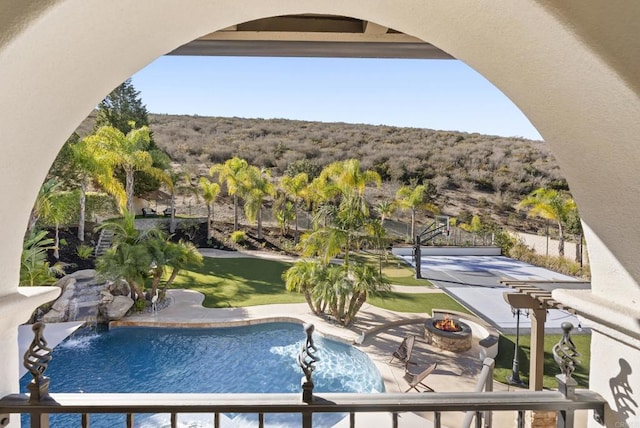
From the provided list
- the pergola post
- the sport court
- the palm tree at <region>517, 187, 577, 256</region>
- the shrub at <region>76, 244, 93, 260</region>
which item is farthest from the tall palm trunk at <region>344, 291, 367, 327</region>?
the palm tree at <region>517, 187, 577, 256</region>

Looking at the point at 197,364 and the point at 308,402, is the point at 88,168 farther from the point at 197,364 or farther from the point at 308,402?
the point at 308,402

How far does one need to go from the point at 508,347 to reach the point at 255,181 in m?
14.7

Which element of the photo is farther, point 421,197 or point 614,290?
point 421,197

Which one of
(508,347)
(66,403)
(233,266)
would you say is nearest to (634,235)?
(66,403)

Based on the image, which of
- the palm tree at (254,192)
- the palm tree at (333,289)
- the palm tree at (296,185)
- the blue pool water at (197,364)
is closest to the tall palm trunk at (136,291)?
the blue pool water at (197,364)

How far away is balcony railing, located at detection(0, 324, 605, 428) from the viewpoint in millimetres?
1361

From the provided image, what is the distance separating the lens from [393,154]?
122ft

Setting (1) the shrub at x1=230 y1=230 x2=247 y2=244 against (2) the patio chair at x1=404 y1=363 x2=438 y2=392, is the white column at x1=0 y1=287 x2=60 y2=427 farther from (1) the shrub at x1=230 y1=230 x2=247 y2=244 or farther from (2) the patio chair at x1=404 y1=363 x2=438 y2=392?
(1) the shrub at x1=230 y1=230 x2=247 y2=244

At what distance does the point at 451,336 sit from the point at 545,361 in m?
1.77

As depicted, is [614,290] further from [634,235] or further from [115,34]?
[115,34]

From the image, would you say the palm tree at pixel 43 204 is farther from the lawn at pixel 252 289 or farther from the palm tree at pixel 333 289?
the palm tree at pixel 333 289

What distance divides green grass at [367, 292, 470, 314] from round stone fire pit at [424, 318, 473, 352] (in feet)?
6.49

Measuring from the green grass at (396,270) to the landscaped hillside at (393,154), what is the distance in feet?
35.3

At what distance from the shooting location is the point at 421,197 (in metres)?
A: 20.3
